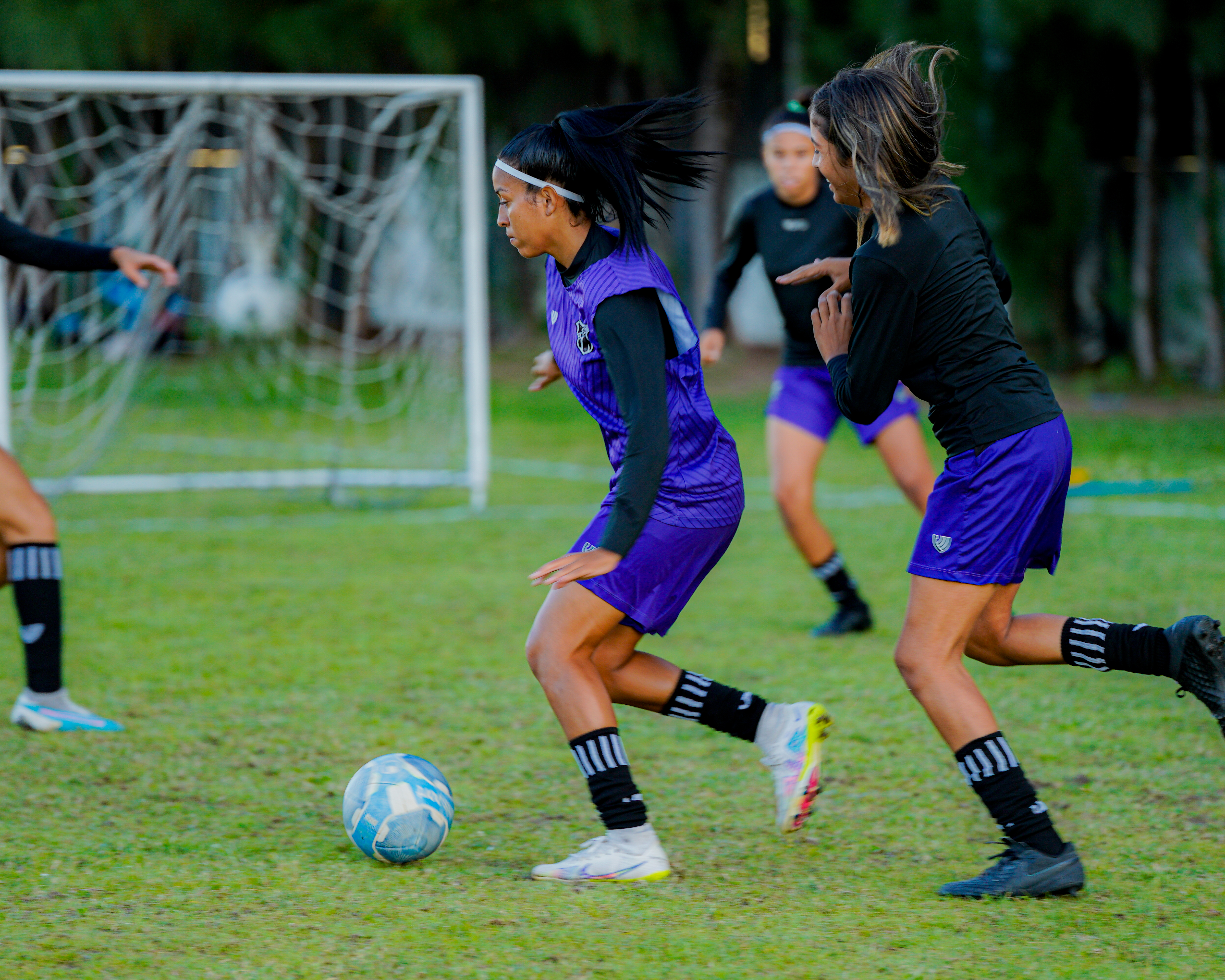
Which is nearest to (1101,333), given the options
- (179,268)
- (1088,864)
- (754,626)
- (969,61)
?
(969,61)

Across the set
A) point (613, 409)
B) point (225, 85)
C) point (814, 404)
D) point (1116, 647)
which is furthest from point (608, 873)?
point (225, 85)

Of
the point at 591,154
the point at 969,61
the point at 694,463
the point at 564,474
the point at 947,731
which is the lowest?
the point at 564,474

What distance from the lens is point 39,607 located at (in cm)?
467

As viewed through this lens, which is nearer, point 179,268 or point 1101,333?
point 179,268

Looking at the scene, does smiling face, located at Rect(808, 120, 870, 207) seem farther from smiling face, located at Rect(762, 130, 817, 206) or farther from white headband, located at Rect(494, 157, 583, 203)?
smiling face, located at Rect(762, 130, 817, 206)

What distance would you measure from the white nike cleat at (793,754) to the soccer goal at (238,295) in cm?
641

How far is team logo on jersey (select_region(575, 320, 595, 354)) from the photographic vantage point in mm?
3279

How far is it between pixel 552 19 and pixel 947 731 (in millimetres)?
16051

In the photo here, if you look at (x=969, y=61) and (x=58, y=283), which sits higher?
(x=969, y=61)

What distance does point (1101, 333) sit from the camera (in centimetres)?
1678

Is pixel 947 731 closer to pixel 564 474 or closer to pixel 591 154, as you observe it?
pixel 591 154

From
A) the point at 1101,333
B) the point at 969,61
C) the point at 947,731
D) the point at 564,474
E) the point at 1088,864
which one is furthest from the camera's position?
the point at 1101,333

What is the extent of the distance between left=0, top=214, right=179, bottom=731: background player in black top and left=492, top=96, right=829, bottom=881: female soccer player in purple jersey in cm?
207

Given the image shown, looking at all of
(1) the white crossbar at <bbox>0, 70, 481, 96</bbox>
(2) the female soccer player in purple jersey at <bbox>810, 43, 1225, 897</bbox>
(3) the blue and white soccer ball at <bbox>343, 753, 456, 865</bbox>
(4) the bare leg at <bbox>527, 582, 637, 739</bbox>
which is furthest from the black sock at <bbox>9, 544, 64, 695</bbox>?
(1) the white crossbar at <bbox>0, 70, 481, 96</bbox>
